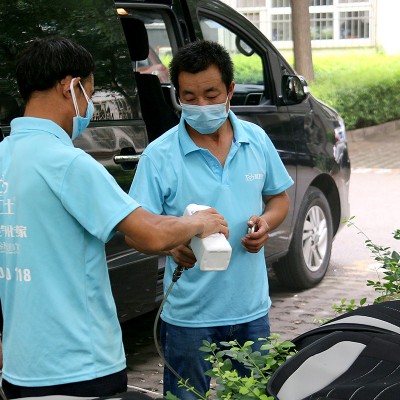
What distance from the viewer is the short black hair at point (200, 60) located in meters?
3.73

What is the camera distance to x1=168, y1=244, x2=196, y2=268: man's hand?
3.34m

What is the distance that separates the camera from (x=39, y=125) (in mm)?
2916

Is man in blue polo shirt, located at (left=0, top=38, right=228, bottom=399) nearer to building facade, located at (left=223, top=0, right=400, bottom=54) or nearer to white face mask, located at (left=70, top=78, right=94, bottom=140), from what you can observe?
white face mask, located at (left=70, top=78, right=94, bottom=140)

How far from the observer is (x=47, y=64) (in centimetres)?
289

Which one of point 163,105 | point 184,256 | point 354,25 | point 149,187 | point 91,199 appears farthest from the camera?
point 354,25

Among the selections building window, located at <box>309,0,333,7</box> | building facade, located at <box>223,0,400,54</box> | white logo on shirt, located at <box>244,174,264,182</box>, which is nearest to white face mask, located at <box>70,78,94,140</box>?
white logo on shirt, located at <box>244,174,264,182</box>

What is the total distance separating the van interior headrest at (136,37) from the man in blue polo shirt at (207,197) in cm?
233

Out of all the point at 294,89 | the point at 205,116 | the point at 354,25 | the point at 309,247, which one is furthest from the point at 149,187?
the point at 354,25

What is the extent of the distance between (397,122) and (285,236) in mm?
14174

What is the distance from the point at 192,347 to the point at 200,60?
1.05 m

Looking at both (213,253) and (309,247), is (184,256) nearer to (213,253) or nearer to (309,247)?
(213,253)

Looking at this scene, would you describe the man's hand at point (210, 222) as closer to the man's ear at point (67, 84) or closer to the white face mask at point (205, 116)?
the man's ear at point (67, 84)

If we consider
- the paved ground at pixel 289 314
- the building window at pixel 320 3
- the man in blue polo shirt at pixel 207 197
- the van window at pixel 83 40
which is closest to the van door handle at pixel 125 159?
the van window at pixel 83 40

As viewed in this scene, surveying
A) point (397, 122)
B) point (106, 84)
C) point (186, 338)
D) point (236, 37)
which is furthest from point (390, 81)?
point (186, 338)
